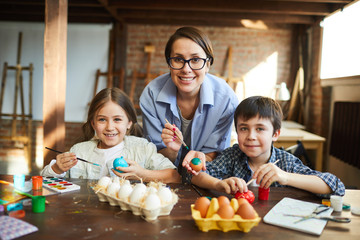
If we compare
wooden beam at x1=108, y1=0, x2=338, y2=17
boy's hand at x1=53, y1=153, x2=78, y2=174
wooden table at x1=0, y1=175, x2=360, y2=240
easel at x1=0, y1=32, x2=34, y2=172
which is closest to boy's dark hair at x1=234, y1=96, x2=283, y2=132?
wooden table at x1=0, y1=175, x2=360, y2=240

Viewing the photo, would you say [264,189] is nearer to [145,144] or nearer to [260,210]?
[260,210]

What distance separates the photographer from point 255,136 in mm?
1833

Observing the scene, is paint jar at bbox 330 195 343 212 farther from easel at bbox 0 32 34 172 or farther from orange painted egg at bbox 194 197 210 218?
easel at bbox 0 32 34 172

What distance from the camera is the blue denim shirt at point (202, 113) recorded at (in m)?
2.34

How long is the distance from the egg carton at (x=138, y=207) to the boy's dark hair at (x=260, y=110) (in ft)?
2.54

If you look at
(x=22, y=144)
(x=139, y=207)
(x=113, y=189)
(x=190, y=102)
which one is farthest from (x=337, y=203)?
(x=22, y=144)

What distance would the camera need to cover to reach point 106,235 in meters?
1.11

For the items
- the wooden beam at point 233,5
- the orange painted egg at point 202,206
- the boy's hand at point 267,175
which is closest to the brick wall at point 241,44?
the wooden beam at point 233,5

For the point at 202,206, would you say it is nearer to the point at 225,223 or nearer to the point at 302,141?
the point at 225,223

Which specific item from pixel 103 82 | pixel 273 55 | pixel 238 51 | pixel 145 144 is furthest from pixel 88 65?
pixel 145 144

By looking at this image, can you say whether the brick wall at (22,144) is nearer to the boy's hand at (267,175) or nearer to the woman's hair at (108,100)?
the woman's hair at (108,100)

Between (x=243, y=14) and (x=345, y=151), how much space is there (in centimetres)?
320

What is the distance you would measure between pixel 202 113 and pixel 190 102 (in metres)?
0.15

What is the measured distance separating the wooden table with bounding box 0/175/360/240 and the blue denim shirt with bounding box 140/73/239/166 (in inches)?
36.7
